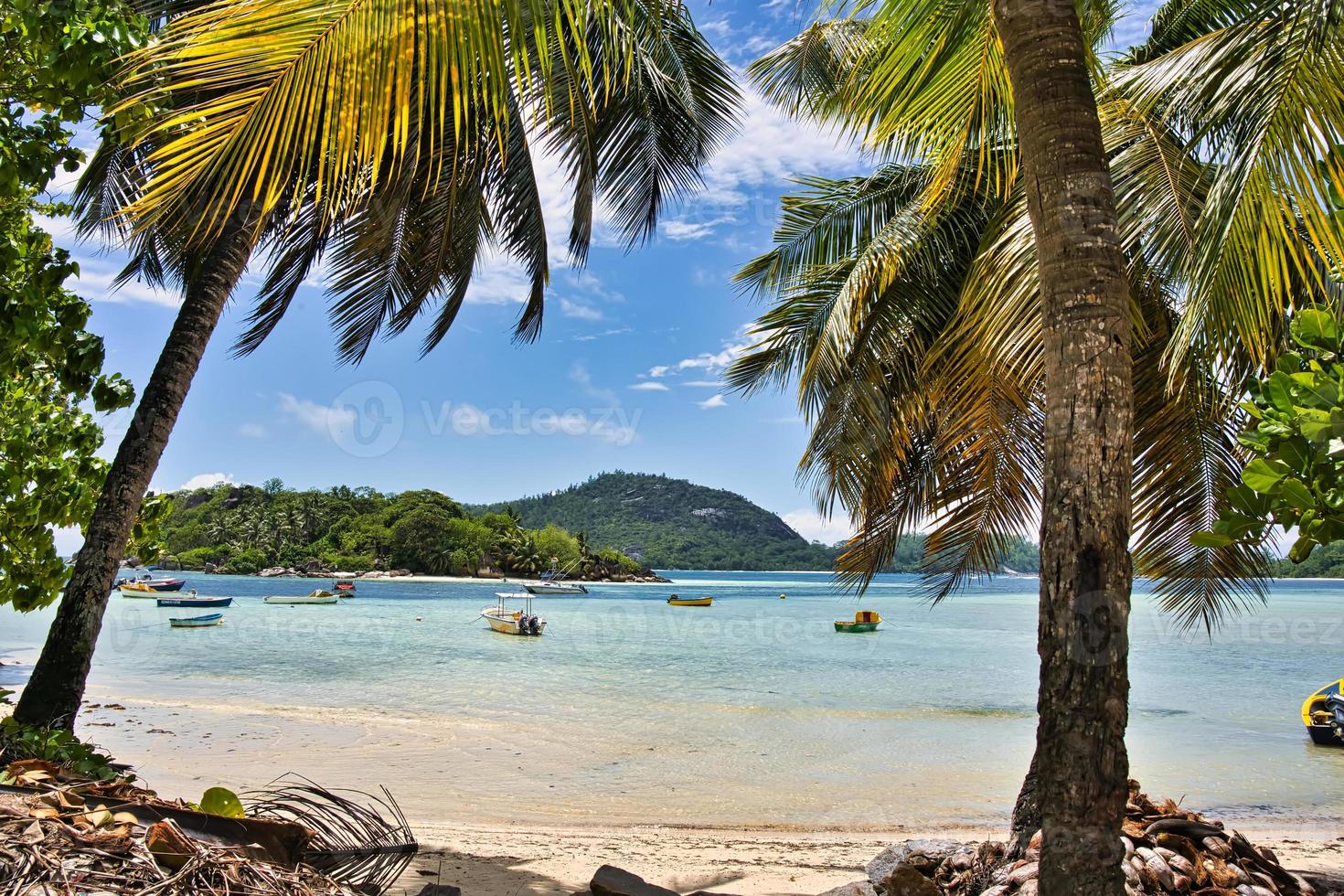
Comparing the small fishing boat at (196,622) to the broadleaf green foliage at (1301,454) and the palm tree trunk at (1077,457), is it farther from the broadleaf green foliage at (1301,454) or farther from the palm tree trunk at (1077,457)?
the broadleaf green foliage at (1301,454)

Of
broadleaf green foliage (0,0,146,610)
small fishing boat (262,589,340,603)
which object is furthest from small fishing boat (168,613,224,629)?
broadleaf green foliage (0,0,146,610)

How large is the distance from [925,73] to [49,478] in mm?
5539

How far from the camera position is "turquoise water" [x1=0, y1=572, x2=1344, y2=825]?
948cm

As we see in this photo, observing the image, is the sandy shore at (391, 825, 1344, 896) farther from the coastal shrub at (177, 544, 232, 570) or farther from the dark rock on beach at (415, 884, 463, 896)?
the coastal shrub at (177, 544, 232, 570)

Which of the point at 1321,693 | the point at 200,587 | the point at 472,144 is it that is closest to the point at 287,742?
the point at 472,144

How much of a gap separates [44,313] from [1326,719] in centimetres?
1638

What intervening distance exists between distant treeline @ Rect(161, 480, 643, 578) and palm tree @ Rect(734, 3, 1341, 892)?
86.0 meters

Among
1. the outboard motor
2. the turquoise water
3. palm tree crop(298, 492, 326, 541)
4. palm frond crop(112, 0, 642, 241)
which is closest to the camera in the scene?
palm frond crop(112, 0, 642, 241)

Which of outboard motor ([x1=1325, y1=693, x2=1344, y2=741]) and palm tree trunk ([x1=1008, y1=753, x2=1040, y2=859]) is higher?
palm tree trunk ([x1=1008, y1=753, x2=1040, y2=859])

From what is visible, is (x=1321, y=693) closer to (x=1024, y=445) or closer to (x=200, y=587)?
(x=1024, y=445)

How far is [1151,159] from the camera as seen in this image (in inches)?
203

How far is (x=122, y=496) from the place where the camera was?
4281 millimetres

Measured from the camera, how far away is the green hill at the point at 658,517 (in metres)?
114

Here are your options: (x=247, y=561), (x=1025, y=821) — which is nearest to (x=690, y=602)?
(x=1025, y=821)
